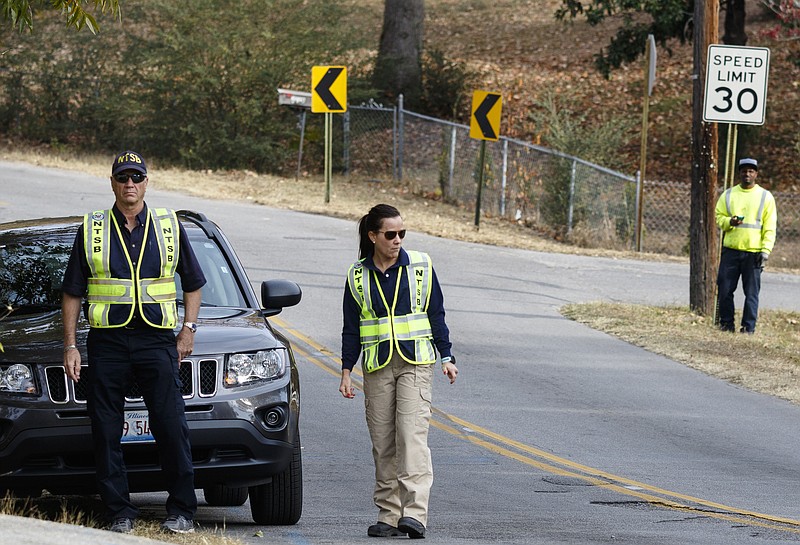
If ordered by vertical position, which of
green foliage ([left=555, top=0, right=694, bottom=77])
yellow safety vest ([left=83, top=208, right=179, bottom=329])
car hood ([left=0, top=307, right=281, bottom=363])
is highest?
green foliage ([left=555, top=0, right=694, bottom=77])

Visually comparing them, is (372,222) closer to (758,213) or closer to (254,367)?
(254,367)

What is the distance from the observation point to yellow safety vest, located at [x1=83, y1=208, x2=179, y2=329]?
21.6 ft

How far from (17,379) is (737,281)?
37.0 feet

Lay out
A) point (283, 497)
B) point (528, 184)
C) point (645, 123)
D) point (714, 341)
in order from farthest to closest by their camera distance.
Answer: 1. point (528, 184)
2. point (645, 123)
3. point (714, 341)
4. point (283, 497)

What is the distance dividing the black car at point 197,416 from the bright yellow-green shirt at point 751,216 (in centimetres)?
976

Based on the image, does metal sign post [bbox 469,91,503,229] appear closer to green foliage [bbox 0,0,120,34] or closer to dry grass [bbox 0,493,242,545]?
green foliage [bbox 0,0,120,34]

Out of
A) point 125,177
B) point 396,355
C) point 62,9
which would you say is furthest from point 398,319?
point 62,9

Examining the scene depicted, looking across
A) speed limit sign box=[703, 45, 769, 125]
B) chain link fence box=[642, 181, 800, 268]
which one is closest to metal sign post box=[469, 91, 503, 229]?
chain link fence box=[642, 181, 800, 268]

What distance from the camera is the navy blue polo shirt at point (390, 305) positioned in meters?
7.12

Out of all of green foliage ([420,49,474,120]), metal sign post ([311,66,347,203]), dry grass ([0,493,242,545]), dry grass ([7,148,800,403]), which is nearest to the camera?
dry grass ([0,493,242,545])

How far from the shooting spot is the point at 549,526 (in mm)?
7570

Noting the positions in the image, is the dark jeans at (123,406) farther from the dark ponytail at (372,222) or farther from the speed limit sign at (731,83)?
the speed limit sign at (731,83)

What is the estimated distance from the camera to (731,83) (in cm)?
1609

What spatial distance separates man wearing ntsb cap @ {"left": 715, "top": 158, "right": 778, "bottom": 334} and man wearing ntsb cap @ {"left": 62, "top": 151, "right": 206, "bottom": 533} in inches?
417
